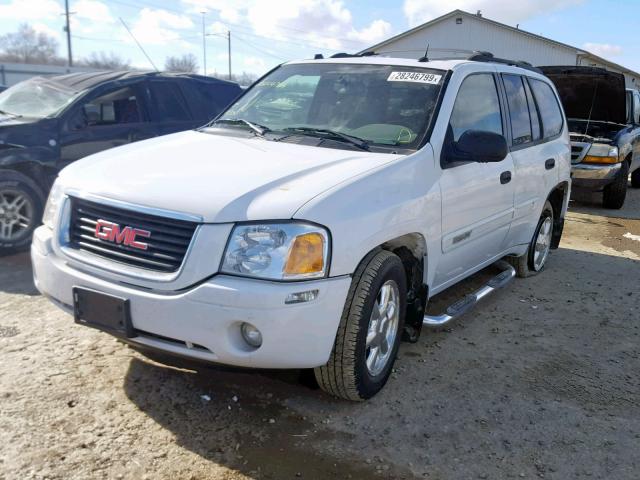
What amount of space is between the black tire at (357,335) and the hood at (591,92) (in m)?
8.26

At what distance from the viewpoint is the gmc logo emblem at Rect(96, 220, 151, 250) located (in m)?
2.81

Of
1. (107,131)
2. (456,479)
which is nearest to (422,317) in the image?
(456,479)

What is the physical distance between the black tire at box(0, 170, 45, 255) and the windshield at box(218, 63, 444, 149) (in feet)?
7.97

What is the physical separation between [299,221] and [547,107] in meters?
3.76

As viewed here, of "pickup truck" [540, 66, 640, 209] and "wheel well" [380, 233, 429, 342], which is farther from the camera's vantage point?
"pickup truck" [540, 66, 640, 209]

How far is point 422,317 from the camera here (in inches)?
146

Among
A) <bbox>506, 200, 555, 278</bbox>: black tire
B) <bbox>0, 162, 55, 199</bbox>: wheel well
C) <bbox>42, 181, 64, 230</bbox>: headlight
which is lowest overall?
<bbox>506, 200, 555, 278</bbox>: black tire

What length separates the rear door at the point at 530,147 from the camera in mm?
4762

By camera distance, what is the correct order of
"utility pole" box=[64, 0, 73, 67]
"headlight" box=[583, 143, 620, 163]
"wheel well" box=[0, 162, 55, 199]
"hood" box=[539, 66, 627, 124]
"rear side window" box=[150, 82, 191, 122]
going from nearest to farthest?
"wheel well" box=[0, 162, 55, 199] < "rear side window" box=[150, 82, 191, 122] < "headlight" box=[583, 143, 620, 163] < "hood" box=[539, 66, 627, 124] < "utility pole" box=[64, 0, 73, 67]

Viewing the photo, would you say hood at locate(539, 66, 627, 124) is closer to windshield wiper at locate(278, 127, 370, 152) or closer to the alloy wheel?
windshield wiper at locate(278, 127, 370, 152)

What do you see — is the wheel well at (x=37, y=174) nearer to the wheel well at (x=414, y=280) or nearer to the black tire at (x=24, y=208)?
the black tire at (x=24, y=208)

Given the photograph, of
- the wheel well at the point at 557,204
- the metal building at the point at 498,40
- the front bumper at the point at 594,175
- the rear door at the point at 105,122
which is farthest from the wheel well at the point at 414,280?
the metal building at the point at 498,40

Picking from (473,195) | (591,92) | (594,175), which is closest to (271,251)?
(473,195)

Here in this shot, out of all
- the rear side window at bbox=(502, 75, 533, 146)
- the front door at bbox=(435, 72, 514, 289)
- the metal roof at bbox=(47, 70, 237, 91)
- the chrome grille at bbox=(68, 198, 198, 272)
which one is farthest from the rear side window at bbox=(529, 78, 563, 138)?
the metal roof at bbox=(47, 70, 237, 91)
